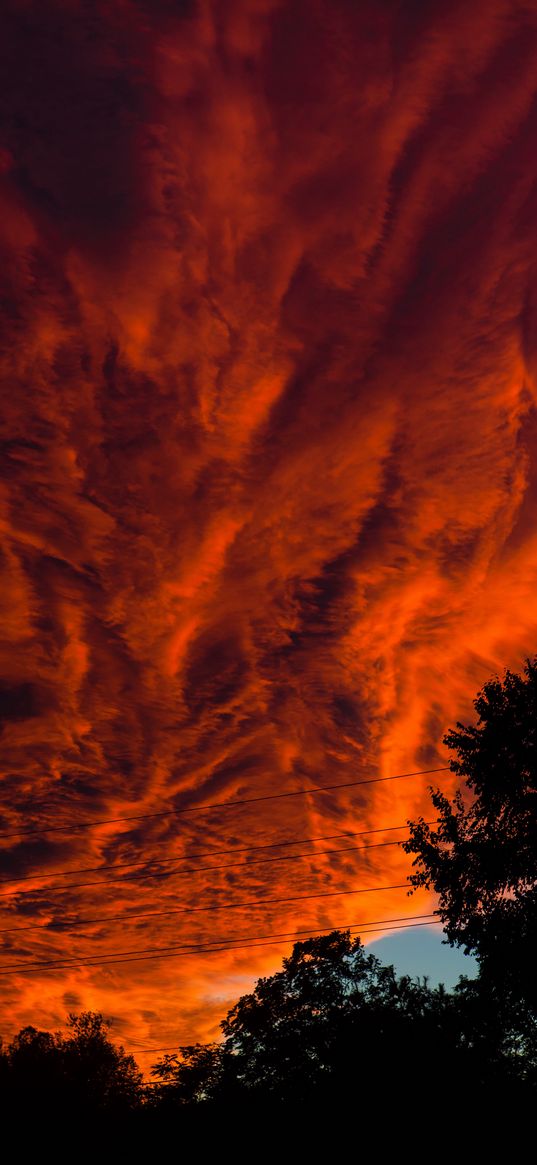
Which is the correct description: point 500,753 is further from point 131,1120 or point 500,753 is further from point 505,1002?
point 131,1120

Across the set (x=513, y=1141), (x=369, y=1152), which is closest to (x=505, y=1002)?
(x=513, y=1141)

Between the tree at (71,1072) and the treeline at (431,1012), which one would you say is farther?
the tree at (71,1072)

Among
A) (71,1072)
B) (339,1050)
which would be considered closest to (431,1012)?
(339,1050)

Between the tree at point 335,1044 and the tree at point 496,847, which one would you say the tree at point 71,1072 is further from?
the tree at point 496,847

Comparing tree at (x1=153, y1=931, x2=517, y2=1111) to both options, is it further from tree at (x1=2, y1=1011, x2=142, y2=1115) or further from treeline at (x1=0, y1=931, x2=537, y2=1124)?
tree at (x1=2, y1=1011, x2=142, y2=1115)

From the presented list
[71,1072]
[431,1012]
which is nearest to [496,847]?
[431,1012]

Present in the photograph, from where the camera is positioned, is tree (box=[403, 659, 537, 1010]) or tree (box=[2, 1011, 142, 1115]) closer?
tree (box=[403, 659, 537, 1010])

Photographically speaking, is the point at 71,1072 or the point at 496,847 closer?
the point at 496,847

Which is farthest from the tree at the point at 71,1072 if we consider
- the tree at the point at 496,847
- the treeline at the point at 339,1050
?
the tree at the point at 496,847

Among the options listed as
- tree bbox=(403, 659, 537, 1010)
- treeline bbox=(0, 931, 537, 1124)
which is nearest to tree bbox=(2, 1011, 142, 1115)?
treeline bbox=(0, 931, 537, 1124)

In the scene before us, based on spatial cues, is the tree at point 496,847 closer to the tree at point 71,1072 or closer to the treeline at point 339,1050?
the treeline at point 339,1050

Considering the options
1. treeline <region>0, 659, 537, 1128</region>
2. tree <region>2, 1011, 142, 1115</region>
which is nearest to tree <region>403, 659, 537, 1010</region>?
treeline <region>0, 659, 537, 1128</region>

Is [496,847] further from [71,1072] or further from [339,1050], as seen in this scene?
[71,1072]

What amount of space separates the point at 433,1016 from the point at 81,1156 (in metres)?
19.5
